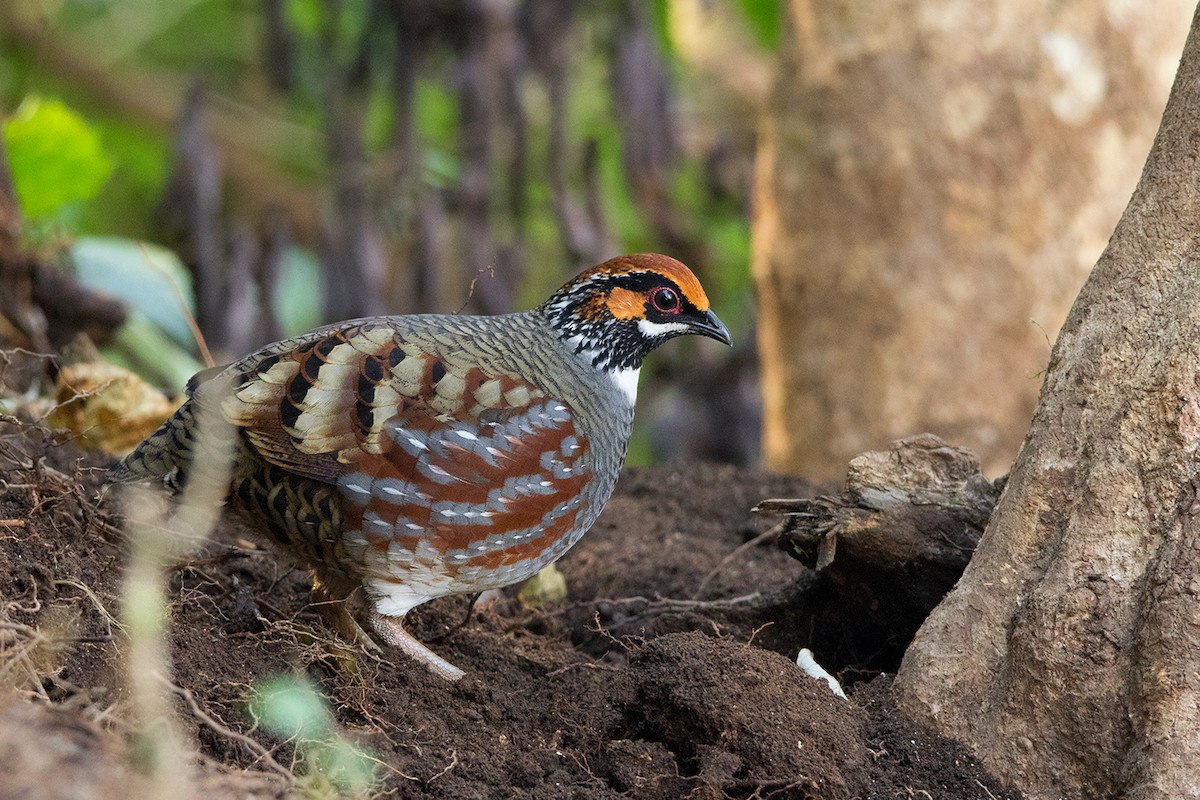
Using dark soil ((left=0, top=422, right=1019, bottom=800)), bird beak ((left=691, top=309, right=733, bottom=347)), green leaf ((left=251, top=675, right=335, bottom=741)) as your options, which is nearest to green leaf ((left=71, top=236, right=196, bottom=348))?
dark soil ((left=0, top=422, right=1019, bottom=800))

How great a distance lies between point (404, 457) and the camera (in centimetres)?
342

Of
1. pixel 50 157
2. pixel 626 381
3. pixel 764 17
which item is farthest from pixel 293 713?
pixel 764 17

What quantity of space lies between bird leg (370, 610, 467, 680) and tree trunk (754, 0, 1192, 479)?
421 cm

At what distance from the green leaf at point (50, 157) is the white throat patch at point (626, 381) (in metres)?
2.98

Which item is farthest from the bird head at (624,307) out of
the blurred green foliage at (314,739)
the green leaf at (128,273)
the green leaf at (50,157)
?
the green leaf at (128,273)

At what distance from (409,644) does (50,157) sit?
338 centimetres

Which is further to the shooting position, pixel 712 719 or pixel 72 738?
pixel 712 719

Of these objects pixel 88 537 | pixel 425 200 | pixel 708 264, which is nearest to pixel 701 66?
pixel 708 264

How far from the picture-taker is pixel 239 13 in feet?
33.8

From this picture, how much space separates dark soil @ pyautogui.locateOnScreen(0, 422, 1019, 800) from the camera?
101 inches

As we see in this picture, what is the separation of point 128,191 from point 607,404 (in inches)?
284

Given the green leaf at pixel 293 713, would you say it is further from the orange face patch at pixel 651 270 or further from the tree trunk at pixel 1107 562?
the orange face patch at pixel 651 270

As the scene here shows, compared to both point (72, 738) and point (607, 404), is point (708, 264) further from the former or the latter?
point (72, 738)

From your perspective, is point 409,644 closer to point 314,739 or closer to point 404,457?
point 404,457
